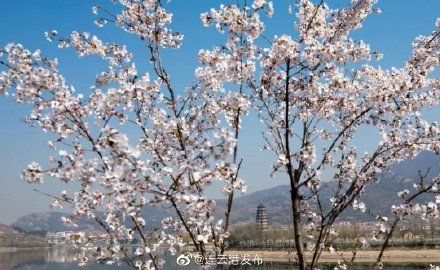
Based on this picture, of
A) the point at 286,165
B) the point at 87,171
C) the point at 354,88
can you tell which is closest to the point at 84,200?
the point at 87,171

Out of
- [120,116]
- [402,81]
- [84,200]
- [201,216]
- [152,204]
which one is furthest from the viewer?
[402,81]

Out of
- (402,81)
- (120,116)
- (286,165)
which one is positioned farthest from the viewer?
(402,81)

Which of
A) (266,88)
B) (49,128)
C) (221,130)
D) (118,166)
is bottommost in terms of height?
(118,166)

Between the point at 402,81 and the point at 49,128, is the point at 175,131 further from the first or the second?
the point at 402,81

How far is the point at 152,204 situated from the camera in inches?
175

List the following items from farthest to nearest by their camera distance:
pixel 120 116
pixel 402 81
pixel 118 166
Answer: pixel 402 81 → pixel 120 116 → pixel 118 166

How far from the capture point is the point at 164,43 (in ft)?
22.8

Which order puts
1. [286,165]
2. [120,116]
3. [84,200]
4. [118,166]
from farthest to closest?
[286,165] < [120,116] < [84,200] < [118,166]

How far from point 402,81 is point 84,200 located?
4703 mm

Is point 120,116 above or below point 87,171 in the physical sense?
above

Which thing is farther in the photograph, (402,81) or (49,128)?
(402,81)

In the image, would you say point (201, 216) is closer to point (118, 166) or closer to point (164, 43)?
point (118, 166)

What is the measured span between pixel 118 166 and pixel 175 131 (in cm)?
207

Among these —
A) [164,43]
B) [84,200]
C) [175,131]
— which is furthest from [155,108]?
[84,200]
